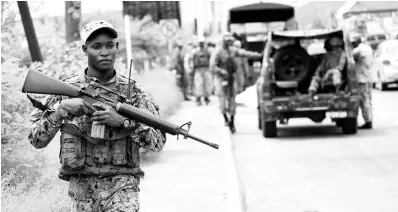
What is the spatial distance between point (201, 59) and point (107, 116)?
20546mm

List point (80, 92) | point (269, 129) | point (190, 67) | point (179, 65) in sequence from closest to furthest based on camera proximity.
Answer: point (80, 92) → point (269, 129) → point (190, 67) → point (179, 65)

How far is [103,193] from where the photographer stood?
Answer: 5.20m

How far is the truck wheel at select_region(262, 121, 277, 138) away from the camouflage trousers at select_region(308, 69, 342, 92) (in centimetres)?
100

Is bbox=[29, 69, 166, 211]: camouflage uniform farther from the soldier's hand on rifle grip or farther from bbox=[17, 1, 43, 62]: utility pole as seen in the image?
bbox=[17, 1, 43, 62]: utility pole

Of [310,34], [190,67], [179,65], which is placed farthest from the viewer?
[179,65]

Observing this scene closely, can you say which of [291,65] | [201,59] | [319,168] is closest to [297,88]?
[291,65]

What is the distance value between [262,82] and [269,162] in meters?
3.42

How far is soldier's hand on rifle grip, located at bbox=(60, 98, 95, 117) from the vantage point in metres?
4.97

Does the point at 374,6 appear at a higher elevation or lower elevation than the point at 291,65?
higher

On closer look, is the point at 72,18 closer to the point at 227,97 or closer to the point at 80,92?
the point at 227,97

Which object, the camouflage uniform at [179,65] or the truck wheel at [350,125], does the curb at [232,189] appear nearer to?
the truck wheel at [350,125]

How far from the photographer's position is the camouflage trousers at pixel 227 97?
1694 cm

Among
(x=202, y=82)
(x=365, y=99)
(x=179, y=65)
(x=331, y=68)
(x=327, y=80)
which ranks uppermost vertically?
(x=179, y=65)

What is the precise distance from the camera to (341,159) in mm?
12727
